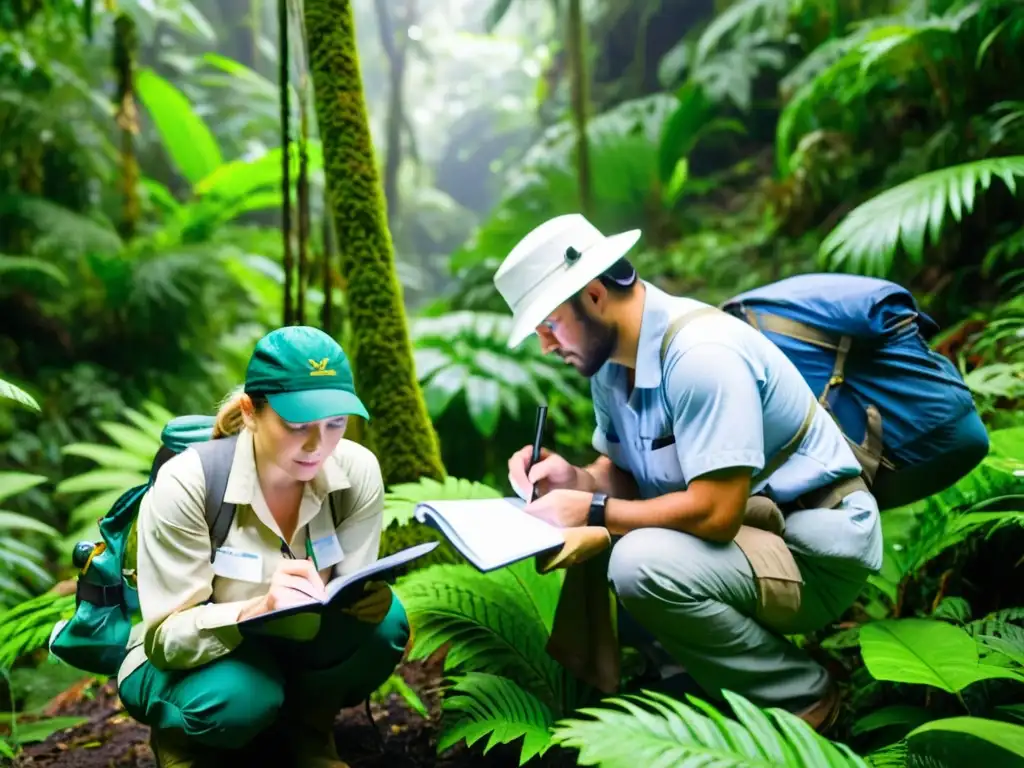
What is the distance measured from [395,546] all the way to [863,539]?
1557 mm

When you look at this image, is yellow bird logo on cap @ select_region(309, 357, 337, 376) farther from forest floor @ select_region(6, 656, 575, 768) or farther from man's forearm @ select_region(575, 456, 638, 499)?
forest floor @ select_region(6, 656, 575, 768)

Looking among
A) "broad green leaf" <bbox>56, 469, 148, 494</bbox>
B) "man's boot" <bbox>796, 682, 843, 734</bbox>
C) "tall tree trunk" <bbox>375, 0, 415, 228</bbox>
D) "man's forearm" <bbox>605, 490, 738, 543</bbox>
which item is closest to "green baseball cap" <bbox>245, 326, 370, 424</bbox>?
"man's forearm" <bbox>605, 490, 738, 543</bbox>

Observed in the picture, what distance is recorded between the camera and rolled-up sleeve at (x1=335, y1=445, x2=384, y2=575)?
195 cm

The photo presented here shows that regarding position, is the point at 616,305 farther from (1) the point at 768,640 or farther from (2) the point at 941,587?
(2) the point at 941,587

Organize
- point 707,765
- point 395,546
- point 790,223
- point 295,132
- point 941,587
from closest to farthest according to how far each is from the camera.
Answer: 1. point 707,765
2. point 941,587
3. point 395,546
4. point 295,132
5. point 790,223

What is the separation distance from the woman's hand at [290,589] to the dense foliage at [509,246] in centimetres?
56

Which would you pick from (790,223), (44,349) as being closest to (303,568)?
(790,223)

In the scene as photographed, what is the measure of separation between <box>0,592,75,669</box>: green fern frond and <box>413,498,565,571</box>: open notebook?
51.4 inches

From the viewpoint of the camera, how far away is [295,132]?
3799 millimetres

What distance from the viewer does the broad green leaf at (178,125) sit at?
6695 millimetres

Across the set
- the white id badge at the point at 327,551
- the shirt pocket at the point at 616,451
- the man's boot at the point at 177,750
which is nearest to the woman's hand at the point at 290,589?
the white id badge at the point at 327,551

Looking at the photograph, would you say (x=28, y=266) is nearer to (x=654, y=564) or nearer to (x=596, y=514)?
(x=596, y=514)

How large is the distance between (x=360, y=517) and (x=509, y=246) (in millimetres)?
5737

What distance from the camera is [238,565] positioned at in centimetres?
179
